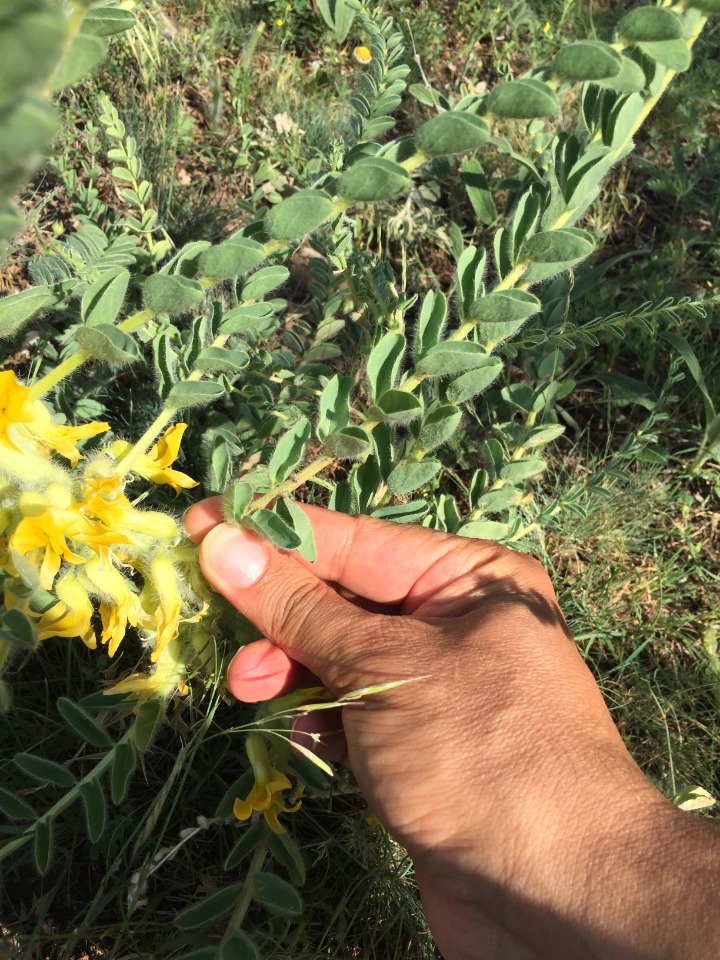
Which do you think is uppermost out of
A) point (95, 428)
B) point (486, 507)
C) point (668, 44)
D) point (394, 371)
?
point (668, 44)

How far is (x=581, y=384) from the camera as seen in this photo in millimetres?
2832

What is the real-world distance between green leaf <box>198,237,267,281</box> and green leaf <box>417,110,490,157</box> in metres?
0.27

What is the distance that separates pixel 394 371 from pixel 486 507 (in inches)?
26.5

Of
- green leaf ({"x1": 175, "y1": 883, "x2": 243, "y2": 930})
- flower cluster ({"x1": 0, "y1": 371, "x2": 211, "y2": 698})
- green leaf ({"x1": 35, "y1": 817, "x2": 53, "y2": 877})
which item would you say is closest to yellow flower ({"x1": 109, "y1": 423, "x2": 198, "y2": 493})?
flower cluster ({"x1": 0, "y1": 371, "x2": 211, "y2": 698})

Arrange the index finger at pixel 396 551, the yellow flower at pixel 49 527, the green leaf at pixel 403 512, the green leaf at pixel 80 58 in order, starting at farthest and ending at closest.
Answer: the green leaf at pixel 403 512 < the index finger at pixel 396 551 < the yellow flower at pixel 49 527 < the green leaf at pixel 80 58

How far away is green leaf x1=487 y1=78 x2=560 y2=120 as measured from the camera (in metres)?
0.98

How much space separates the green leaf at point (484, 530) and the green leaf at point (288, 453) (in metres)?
0.69

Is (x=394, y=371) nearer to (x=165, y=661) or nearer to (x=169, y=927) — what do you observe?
(x=165, y=661)

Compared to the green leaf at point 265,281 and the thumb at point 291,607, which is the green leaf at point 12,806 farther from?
the green leaf at point 265,281

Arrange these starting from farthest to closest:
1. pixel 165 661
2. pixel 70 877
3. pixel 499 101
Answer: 1. pixel 70 877
2. pixel 165 661
3. pixel 499 101

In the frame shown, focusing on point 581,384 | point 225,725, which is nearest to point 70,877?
point 225,725

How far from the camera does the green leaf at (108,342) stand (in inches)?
44.7

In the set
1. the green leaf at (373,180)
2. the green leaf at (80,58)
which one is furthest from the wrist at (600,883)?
the green leaf at (80,58)

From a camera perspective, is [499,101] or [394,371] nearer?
[499,101]
